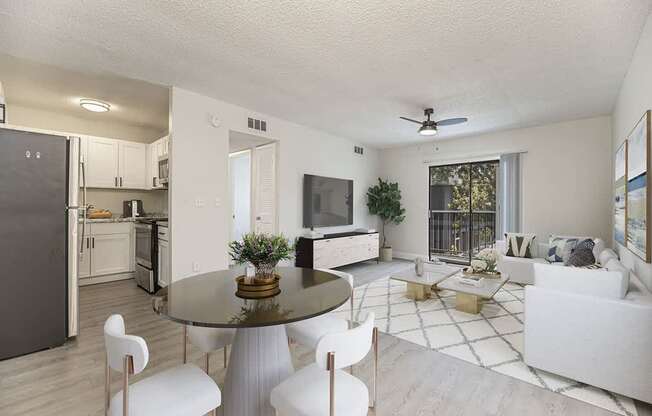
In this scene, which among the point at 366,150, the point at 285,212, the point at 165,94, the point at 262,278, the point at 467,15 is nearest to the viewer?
the point at 262,278

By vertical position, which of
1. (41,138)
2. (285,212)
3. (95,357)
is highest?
(41,138)

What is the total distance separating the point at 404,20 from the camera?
2207mm

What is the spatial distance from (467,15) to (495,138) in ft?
13.3

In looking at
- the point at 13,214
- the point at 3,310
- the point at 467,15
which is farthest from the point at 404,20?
the point at 3,310

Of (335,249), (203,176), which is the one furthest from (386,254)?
(203,176)

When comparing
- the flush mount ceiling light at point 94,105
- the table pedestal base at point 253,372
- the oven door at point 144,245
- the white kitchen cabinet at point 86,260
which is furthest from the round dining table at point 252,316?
the white kitchen cabinet at point 86,260

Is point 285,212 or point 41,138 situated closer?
point 41,138

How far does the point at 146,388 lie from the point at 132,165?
15.8ft

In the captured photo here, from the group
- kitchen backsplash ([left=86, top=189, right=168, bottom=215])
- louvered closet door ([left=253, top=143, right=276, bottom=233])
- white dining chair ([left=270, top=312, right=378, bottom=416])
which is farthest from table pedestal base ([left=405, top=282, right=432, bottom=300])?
kitchen backsplash ([left=86, top=189, right=168, bottom=215])

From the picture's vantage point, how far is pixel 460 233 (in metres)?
6.32

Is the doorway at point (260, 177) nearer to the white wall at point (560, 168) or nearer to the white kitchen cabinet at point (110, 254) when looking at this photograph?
the white kitchen cabinet at point (110, 254)

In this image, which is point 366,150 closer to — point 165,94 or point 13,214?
point 165,94

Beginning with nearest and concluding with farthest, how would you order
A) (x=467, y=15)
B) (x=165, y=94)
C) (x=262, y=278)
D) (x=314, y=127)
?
(x=262, y=278) < (x=467, y=15) < (x=165, y=94) < (x=314, y=127)

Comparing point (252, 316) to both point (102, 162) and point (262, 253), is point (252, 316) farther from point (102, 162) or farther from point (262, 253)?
point (102, 162)
